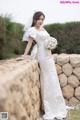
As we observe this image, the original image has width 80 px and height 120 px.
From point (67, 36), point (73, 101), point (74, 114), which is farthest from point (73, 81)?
point (67, 36)

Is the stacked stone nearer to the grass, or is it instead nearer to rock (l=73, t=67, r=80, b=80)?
rock (l=73, t=67, r=80, b=80)

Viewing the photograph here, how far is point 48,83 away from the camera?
216 inches

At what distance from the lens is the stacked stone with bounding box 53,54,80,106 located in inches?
275

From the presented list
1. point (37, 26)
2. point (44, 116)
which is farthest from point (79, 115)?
point (37, 26)

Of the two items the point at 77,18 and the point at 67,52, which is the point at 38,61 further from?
the point at 77,18

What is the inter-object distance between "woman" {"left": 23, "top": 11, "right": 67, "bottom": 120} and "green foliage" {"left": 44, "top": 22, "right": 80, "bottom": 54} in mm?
2836

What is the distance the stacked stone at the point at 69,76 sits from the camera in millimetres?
6980

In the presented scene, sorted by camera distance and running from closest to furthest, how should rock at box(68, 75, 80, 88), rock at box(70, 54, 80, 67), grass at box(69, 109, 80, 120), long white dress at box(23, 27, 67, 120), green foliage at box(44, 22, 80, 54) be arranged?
long white dress at box(23, 27, 67, 120) → grass at box(69, 109, 80, 120) → rock at box(70, 54, 80, 67) → rock at box(68, 75, 80, 88) → green foliage at box(44, 22, 80, 54)

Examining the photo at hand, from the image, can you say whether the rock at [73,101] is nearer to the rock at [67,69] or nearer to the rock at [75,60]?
the rock at [67,69]

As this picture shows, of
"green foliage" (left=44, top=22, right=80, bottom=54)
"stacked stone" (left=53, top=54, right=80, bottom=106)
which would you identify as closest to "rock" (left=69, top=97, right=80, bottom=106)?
"stacked stone" (left=53, top=54, right=80, bottom=106)

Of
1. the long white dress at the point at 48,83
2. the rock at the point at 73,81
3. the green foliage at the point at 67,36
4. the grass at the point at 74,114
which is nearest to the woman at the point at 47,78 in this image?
the long white dress at the point at 48,83

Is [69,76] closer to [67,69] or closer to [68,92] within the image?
[67,69]

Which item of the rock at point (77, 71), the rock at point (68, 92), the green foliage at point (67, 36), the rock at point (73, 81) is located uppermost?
the green foliage at point (67, 36)

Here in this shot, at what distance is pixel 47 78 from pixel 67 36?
3.07m
